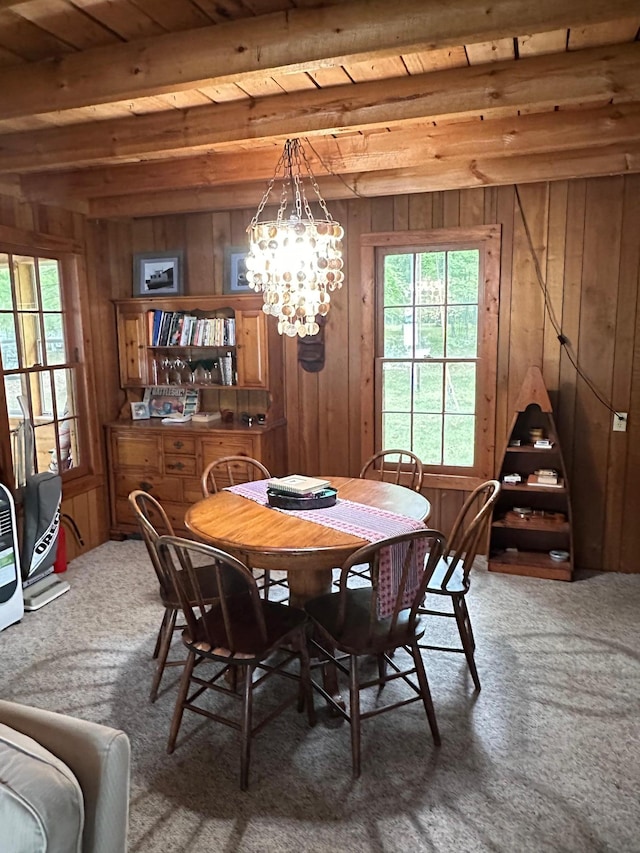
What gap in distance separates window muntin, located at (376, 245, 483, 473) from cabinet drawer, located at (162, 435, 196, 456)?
1.33 metres

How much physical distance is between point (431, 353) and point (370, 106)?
1.97 meters

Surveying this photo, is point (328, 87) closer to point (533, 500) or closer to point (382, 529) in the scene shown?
point (382, 529)

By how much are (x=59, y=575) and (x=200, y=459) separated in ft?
3.90

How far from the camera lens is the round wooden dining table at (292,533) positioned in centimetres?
237

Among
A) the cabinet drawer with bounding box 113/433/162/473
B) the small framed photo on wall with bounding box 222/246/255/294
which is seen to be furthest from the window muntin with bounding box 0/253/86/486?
the small framed photo on wall with bounding box 222/246/255/294

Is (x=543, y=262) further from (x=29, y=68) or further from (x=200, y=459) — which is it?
(x=29, y=68)

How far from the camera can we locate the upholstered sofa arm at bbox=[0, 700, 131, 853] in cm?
123

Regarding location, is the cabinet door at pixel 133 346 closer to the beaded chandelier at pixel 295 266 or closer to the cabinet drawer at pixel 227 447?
the cabinet drawer at pixel 227 447

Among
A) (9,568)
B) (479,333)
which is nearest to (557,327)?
(479,333)

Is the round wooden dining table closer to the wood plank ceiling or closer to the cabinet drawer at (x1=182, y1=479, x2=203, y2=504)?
the cabinet drawer at (x1=182, y1=479, x2=203, y2=504)

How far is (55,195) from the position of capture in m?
4.13

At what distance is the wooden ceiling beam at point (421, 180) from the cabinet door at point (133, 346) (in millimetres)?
730

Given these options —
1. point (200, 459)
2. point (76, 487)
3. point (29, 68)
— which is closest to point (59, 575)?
point (76, 487)

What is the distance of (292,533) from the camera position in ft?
8.29
